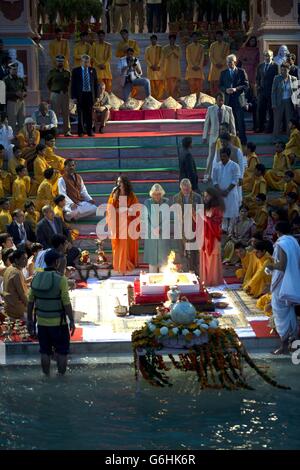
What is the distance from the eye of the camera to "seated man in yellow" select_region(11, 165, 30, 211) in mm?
19625

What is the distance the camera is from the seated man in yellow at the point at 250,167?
2041cm

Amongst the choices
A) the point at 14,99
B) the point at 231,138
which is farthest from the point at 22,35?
the point at 231,138

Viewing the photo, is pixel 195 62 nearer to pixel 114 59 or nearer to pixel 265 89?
pixel 114 59

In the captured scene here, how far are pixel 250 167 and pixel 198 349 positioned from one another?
821cm

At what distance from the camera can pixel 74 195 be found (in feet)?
64.7

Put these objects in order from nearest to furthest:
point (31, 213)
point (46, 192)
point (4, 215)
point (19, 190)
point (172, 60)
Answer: point (4, 215), point (31, 213), point (46, 192), point (19, 190), point (172, 60)

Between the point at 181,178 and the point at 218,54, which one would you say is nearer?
the point at 181,178

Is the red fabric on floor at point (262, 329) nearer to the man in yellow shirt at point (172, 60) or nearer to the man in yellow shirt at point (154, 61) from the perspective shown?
the man in yellow shirt at point (172, 60)

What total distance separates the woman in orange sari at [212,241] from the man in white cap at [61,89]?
18.7 ft

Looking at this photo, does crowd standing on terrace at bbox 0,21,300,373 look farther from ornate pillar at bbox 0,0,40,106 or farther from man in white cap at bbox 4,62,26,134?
ornate pillar at bbox 0,0,40,106

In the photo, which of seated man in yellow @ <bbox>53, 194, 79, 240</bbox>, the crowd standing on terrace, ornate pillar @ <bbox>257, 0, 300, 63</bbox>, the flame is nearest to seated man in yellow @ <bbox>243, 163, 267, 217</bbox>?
the crowd standing on terrace

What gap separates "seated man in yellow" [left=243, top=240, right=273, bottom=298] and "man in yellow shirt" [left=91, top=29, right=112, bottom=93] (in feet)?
30.7
